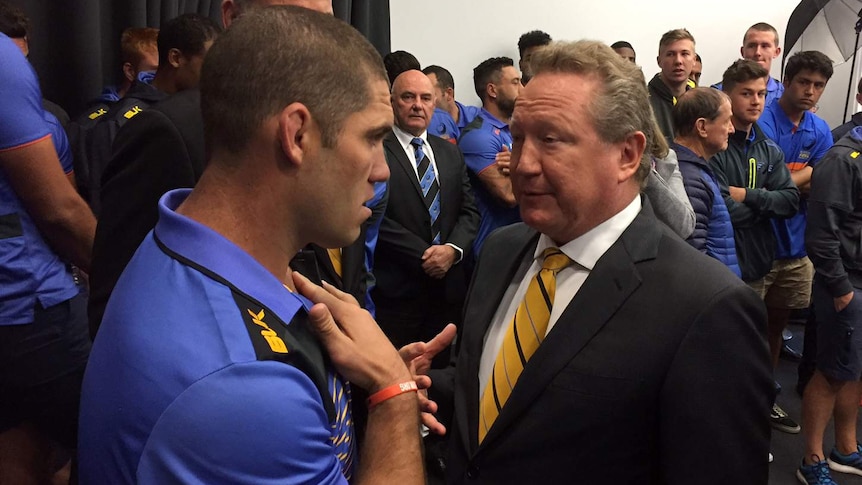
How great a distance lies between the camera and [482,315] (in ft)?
4.60

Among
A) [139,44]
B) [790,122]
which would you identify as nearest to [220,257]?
[139,44]

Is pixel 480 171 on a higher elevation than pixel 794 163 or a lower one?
lower

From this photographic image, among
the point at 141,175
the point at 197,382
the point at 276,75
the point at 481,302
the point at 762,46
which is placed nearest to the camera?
the point at 197,382

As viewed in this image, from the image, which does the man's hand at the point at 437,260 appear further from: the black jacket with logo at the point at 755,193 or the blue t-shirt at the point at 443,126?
the black jacket with logo at the point at 755,193

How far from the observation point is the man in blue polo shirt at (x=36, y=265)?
1595mm

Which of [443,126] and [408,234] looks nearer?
[408,234]

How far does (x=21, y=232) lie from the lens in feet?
5.57

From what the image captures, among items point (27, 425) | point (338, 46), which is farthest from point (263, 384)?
point (27, 425)

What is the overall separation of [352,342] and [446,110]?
11.3 ft

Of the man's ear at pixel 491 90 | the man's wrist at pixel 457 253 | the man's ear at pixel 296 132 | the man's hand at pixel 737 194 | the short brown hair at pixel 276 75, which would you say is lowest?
the man's wrist at pixel 457 253

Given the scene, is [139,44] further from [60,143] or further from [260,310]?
[260,310]

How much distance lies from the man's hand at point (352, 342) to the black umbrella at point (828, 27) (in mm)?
5356

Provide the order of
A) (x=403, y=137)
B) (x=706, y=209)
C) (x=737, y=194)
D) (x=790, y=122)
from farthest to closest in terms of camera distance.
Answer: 1. (x=790, y=122)
2. (x=737, y=194)
3. (x=403, y=137)
4. (x=706, y=209)

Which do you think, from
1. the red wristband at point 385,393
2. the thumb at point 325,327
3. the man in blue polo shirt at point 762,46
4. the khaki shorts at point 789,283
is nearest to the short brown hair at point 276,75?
the thumb at point 325,327
